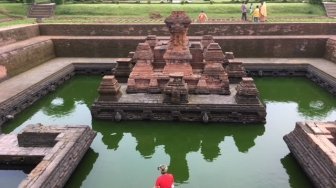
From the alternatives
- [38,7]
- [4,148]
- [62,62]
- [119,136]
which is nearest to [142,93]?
[119,136]

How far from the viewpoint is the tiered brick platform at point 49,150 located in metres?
5.94

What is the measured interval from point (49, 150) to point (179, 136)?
3225 mm

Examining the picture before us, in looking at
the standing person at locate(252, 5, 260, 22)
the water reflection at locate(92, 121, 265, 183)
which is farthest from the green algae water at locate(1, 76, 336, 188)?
the standing person at locate(252, 5, 260, 22)

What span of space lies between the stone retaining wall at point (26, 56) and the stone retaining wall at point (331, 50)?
12638 millimetres

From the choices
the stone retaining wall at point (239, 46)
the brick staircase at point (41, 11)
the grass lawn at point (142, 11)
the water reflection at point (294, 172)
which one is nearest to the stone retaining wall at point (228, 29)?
the stone retaining wall at point (239, 46)

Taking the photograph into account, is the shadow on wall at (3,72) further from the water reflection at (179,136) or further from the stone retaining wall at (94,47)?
the water reflection at (179,136)

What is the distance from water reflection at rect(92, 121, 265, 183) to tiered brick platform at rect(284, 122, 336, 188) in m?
1.29

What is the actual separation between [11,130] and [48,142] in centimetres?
228

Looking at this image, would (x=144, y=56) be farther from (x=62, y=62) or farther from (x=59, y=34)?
(x=59, y=34)

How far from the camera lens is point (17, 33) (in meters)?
15.2

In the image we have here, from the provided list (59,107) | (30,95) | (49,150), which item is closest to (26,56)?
(30,95)

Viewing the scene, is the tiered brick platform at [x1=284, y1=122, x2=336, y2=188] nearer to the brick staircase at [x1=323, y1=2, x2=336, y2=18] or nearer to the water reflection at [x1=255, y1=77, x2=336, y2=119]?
the water reflection at [x1=255, y1=77, x2=336, y2=119]

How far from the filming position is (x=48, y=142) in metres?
7.36

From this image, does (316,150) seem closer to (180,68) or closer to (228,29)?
(180,68)
